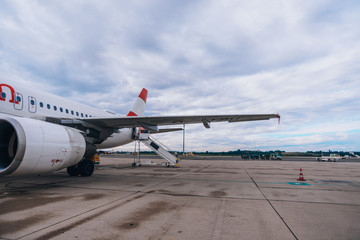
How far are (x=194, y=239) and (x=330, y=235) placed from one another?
95.4 inches

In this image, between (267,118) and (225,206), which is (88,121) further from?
(267,118)

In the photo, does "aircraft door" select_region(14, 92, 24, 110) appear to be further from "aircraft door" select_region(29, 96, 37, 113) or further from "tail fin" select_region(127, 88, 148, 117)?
"tail fin" select_region(127, 88, 148, 117)

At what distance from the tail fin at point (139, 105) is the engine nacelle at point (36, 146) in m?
10.8

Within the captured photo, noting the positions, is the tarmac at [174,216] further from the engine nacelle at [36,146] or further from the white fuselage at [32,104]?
the white fuselage at [32,104]

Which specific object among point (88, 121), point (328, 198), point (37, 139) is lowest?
point (328, 198)

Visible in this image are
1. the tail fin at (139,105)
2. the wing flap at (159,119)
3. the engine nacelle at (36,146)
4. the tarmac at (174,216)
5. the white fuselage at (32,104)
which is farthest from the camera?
the tail fin at (139,105)

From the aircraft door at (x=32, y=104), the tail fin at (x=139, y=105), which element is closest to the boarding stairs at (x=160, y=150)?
the tail fin at (x=139, y=105)

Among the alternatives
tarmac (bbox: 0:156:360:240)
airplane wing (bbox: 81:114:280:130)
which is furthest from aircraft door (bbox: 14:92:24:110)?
tarmac (bbox: 0:156:360:240)

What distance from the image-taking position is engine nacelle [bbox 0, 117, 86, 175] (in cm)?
606

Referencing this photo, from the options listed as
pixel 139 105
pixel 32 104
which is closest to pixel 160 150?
pixel 139 105

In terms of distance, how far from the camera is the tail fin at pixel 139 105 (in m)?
19.2

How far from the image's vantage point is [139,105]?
776 inches

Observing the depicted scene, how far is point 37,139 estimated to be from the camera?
21.0 ft

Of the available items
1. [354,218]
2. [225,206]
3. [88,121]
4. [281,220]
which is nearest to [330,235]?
[281,220]
